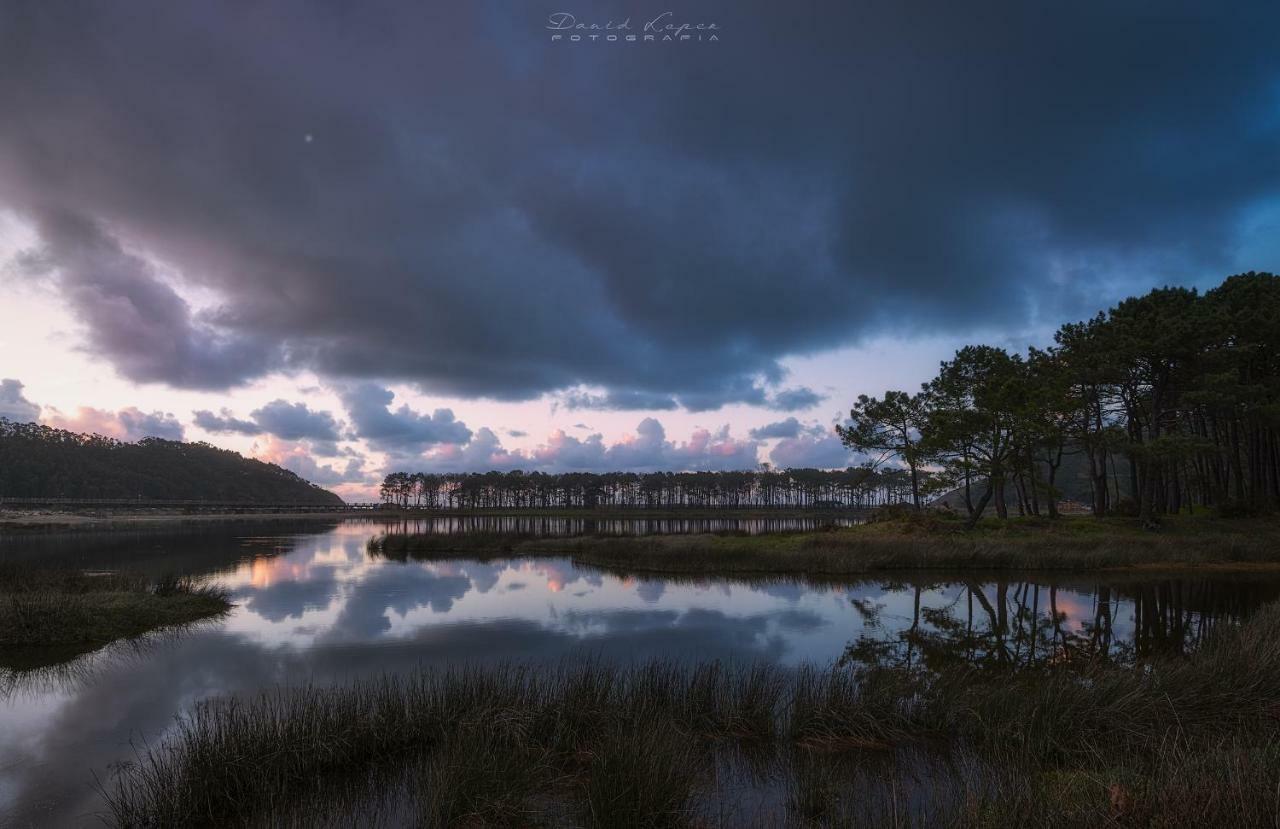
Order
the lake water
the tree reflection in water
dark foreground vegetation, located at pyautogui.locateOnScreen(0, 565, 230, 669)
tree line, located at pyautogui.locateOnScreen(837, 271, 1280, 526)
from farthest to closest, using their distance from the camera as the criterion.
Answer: tree line, located at pyautogui.locateOnScreen(837, 271, 1280, 526), dark foreground vegetation, located at pyautogui.locateOnScreen(0, 565, 230, 669), the tree reflection in water, the lake water

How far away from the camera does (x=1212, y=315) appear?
Answer: 3456 cm

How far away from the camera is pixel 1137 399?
41.1 m

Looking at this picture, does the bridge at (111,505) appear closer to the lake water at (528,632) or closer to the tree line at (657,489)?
the tree line at (657,489)

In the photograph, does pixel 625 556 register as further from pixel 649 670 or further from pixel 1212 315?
pixel 1212 315

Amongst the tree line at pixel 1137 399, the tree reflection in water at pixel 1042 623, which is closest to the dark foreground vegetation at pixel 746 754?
the tree reflection in water at pixel 1042 623

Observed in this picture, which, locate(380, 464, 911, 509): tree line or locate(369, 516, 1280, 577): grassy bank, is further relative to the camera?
locate(380, 464, 911, 509): tree line

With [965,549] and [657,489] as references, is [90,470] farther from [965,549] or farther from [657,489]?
[965,549]

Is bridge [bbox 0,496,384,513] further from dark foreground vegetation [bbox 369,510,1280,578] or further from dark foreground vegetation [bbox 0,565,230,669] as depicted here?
dark foreground vegetation [bbox 369,510,1280,578]

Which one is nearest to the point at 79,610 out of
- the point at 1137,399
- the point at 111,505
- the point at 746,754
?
the point at 746,754

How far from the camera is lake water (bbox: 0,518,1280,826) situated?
37.1ft

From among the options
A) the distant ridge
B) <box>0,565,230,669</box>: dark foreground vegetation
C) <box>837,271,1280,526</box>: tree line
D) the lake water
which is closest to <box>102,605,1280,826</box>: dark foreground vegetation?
the lake water

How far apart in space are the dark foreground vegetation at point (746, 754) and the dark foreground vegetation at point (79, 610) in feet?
32.5

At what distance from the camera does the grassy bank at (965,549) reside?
1221 inches

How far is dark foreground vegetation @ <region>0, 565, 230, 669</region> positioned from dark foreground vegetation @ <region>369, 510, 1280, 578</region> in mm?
20716
